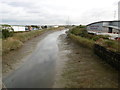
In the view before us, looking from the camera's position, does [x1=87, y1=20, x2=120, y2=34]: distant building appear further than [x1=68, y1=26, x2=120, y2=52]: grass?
Yes

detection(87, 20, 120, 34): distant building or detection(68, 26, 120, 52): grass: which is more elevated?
detection(87, 20, 120, 34): distant building

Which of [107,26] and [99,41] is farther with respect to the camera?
[107,26]

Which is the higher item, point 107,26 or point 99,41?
point 107,26

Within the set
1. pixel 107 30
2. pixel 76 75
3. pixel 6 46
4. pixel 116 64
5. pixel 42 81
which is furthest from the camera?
pixel 107 30

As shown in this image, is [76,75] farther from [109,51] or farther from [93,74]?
[109,51]

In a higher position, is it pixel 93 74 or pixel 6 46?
pixel 6 46

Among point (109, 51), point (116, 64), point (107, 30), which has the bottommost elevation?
point (116, 64)

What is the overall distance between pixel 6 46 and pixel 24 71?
23.2 feet

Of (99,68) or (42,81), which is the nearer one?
(42,81)

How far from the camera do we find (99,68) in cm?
911

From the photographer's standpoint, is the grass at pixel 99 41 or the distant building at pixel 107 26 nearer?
the grass at pixel 99 41

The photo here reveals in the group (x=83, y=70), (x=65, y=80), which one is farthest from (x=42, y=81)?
(x=83, y=70)

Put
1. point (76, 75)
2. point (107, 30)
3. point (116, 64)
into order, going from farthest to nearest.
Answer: point (107, 30) → point (116, 64) → point (76, 75)

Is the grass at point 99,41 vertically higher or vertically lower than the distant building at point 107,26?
lower
